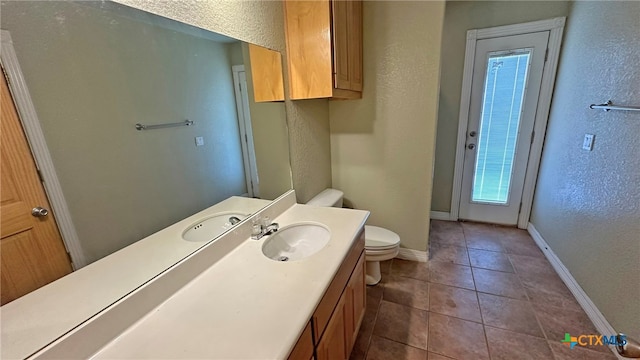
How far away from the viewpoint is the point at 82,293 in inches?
28.4

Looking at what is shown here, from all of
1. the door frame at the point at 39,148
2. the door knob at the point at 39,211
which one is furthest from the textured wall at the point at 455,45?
the door knob at the point at 39,211

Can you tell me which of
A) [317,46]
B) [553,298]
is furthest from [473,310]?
[317,46]

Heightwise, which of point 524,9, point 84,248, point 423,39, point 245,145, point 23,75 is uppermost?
point 524,9

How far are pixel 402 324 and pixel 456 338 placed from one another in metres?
0.32

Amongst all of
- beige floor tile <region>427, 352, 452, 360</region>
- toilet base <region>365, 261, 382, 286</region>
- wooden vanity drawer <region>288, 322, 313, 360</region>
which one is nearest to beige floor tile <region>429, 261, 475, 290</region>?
toilet base <region>365, 261, 382, 286</region>

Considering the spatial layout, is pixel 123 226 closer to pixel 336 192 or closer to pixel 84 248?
pixel 84 248

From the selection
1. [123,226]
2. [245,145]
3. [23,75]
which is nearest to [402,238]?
[245,145]

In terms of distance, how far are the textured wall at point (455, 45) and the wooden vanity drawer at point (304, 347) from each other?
8.72 ft

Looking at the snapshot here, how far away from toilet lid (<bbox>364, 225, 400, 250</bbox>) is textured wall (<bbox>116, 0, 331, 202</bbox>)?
1.84ft

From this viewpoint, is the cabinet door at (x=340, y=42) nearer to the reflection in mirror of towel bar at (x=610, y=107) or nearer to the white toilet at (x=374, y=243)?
the white toilet at (x=374, y=243)

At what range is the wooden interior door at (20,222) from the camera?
579 mm

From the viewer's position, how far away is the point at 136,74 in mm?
847

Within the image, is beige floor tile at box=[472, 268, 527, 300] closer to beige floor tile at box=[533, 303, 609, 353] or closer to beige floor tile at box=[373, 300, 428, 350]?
beige floor tile at box=[533, 303, 609, 353]

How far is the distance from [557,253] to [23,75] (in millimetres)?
3287
